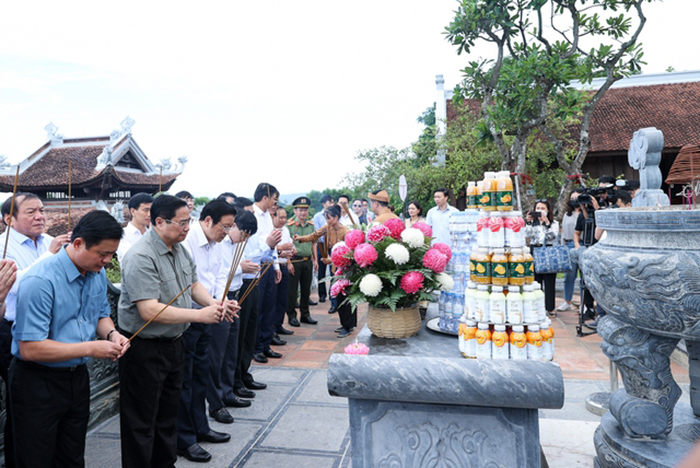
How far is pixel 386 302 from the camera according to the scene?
7.27 ft

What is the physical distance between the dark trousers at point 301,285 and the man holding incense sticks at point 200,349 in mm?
2615

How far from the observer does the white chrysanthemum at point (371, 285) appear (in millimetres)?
2203

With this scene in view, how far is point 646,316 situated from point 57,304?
220 centimetres

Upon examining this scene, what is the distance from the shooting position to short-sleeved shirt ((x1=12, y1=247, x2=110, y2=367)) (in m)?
1.73

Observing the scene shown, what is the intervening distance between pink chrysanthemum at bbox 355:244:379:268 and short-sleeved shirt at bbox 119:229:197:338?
36.4 inches

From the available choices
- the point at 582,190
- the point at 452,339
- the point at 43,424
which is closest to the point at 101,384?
the point at 43,424

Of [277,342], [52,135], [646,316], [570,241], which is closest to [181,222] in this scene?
[646,316]

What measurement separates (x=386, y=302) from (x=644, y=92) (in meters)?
14.4

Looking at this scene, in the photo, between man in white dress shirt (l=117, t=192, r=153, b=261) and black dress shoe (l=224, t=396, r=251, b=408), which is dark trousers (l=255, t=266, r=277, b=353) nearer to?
black dress shoe (l=224, t=396, r=251, b=408)

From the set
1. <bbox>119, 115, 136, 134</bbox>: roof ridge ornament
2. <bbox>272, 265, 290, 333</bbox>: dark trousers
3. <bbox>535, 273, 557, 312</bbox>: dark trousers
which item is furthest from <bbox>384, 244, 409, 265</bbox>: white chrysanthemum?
<bbox>119, 115, 136, 134</bbox>: roof ridge ornament

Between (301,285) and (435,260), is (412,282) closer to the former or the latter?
(435,260)

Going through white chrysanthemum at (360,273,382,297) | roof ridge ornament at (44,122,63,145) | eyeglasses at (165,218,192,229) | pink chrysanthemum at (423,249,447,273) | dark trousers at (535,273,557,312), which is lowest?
dark trousers at (535,273,557,312)

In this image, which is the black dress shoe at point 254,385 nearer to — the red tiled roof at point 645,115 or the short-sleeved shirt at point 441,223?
the short-sleeved shirt at point 441,223

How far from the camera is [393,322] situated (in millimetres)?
2291
